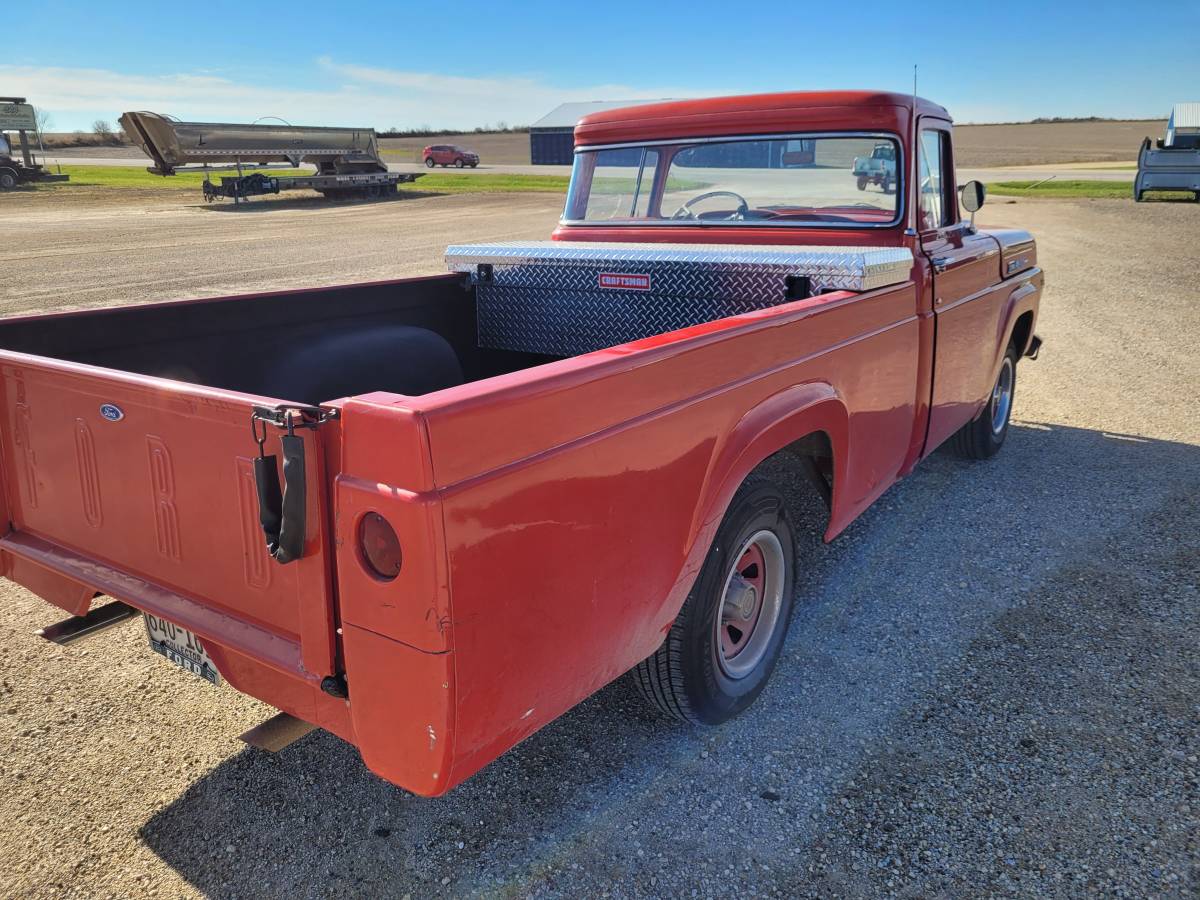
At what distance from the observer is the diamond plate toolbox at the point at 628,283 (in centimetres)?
336

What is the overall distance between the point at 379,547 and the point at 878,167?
3.11 meters

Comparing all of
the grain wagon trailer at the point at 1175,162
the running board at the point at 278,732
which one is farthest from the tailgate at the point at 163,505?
the grain wagon trailer at the point at 1175,162

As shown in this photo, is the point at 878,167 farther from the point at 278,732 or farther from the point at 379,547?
the point at 278,732

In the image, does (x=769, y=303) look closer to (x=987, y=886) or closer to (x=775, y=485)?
(x=775, y=485)

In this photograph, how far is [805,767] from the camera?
106 inches

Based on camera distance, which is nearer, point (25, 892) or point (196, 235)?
point (25, 892)

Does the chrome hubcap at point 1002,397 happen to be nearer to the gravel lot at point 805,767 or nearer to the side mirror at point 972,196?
the gravel lot at point 805,767

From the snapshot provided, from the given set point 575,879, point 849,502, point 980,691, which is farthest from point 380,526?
point 980,691

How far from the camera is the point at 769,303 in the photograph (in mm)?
3457

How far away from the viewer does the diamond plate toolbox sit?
3361 mm

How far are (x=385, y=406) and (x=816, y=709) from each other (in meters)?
2.04

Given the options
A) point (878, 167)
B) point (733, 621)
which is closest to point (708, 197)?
point (878, 167)

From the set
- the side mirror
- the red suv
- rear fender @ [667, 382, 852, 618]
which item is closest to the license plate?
rear fender @ [667, 382, 852, 618]

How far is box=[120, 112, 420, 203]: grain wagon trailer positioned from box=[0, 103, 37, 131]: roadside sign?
1495cm
